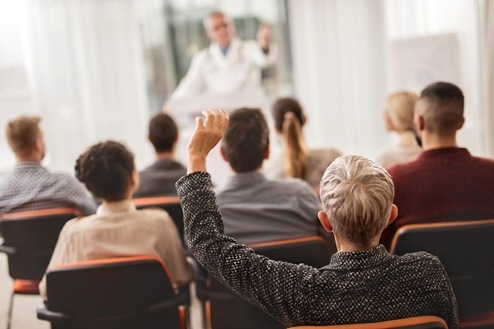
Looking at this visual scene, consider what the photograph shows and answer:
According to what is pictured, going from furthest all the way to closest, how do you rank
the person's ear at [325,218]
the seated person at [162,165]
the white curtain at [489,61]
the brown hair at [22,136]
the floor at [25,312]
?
the white curtain at [489,61]
the floor at [25,312]
the seated person at [162,165]
the brown hair at [22,136]
the person's ear at [325,218]

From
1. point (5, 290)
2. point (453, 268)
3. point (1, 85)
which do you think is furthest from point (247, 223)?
point (1, 85)

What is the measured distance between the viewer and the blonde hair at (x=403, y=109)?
3303 mm

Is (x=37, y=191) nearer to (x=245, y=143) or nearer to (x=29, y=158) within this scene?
(x=29, y=158)

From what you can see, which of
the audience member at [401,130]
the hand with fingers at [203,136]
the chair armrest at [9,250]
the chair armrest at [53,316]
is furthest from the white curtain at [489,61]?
the hand with fingers at [203,136]

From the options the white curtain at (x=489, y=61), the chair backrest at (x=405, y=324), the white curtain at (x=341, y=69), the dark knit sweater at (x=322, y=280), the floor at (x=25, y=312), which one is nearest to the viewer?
the chair backrest at (x=405, y=324)

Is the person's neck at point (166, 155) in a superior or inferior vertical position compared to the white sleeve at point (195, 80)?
inferior

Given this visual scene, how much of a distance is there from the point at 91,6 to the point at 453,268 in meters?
5.15

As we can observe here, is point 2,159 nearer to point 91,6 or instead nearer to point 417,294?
point 91,6

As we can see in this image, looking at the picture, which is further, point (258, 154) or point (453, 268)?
point (258, 154)

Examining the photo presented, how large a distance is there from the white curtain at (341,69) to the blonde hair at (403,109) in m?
3.59

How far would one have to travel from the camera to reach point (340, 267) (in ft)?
4.46

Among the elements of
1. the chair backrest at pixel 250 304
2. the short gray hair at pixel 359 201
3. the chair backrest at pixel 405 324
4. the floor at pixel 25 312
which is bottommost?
the floor at pixel 25 312

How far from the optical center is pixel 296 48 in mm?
6914

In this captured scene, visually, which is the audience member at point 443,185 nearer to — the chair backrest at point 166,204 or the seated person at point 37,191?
the chair backrest at point 166,204
